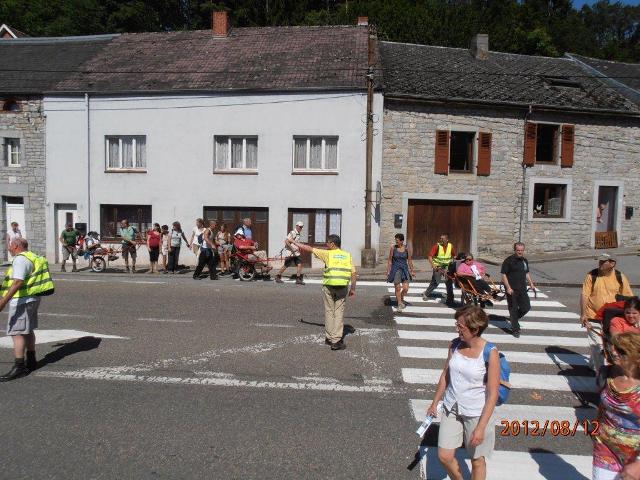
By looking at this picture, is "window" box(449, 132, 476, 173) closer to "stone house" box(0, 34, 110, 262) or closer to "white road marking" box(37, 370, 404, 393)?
"stone house" box(0, 34, 110, 262)

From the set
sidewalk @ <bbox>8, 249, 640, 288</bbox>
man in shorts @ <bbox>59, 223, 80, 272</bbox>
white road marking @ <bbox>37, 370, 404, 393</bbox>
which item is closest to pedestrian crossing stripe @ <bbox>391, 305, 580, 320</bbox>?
sidewalk @ <bbox>8, 249, 640, 288</bbox>

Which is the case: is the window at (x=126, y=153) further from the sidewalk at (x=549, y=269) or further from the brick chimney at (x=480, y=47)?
the brick chimney at (x=480, y=47)

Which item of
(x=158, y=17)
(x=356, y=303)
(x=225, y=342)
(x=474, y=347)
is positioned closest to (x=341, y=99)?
(x=356, y=303)

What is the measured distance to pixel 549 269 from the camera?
58.5 ft

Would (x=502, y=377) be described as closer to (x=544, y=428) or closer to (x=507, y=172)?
(x=544, y=428)

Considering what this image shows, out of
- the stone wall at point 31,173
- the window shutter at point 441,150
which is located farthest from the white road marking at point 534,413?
the stone wall at point 31,173

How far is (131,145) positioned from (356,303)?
40.7 feet

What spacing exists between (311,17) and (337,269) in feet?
100

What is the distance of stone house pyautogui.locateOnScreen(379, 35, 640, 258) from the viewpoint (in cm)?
2003

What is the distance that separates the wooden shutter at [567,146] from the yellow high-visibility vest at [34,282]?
748 inches

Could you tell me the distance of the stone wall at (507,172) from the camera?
65.5ft

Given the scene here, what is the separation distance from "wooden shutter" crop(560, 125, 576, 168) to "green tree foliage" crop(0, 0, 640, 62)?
13.5 metres

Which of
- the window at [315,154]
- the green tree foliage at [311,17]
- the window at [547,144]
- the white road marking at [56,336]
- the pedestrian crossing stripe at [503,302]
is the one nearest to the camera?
the white road marking at [56,336]

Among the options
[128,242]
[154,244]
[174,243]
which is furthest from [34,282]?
[128,242]
